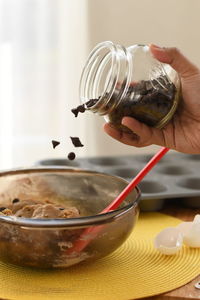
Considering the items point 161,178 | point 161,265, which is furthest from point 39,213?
point 161,178

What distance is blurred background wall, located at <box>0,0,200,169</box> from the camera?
2150mm

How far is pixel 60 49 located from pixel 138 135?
47.6 inches

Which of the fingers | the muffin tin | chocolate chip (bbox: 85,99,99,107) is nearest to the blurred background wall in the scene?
the muffin tin

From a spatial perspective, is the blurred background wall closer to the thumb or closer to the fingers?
the fingers

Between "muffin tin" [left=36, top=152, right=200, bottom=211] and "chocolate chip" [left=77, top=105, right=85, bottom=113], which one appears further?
"muffin tin" [left=36, top=152, right=200, bottom=211]

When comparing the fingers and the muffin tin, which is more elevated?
the fingers

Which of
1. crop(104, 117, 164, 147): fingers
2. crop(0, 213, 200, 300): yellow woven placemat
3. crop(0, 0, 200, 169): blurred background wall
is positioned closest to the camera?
crop(0, 213, 200, 300): yellow woven placemat

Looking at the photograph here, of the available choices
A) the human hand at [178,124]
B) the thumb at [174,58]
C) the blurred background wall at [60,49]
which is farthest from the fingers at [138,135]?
the blurred background wall at [60,49]

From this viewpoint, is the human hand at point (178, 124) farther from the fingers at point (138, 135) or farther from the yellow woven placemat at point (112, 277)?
the yellow woven placemat at point (112, 277)

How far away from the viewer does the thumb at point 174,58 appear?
961 millimetres

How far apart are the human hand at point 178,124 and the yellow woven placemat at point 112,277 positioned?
8.3 inches

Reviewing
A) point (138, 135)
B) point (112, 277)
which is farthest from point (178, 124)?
point (112, 277)

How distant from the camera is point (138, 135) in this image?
41.8 inches

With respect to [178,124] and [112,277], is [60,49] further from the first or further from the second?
[112,277]
